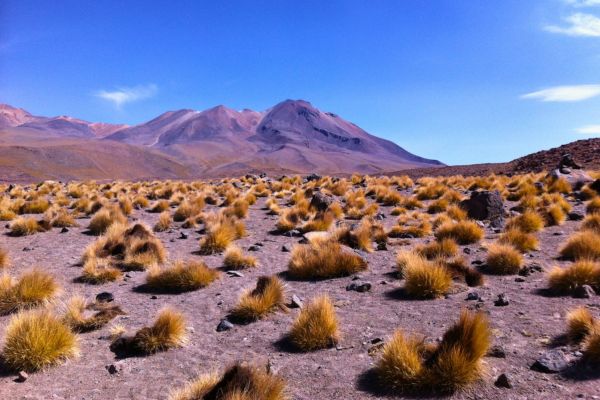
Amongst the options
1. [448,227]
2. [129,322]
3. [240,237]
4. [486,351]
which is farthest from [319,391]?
[240,237]

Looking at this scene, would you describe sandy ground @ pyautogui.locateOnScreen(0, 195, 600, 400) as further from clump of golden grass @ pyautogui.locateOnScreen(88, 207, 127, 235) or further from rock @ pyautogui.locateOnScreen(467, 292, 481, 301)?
clump of golden grass @ pyautogui.locateOnScreen(88, 207, 127, 235)

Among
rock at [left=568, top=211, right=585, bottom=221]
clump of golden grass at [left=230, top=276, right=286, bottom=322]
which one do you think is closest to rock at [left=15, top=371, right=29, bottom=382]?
clump of golden grass at [left=230, top=276, right=286, bottom=322]

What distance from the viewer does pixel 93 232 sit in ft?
41.7

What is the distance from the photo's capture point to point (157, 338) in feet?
17.5

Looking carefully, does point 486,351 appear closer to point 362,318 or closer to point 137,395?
point 362,318

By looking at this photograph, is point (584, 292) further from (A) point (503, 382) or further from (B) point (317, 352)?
(B) point (317, 352)

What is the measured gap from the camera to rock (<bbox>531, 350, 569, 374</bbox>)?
430 cm

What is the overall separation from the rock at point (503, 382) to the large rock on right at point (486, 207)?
915 cm

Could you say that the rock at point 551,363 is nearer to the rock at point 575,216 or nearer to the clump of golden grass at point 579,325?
the clump of golden grass at point 579,325

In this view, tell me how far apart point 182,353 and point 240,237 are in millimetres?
6800

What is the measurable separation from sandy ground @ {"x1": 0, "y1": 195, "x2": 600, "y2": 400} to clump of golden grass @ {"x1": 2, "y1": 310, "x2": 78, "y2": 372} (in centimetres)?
12

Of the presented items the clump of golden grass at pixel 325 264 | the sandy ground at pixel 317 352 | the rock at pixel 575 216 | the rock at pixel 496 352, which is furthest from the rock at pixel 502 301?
the rock at pixel 575 216

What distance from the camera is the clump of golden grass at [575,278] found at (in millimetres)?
6492

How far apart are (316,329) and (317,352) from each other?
0.87 ft
